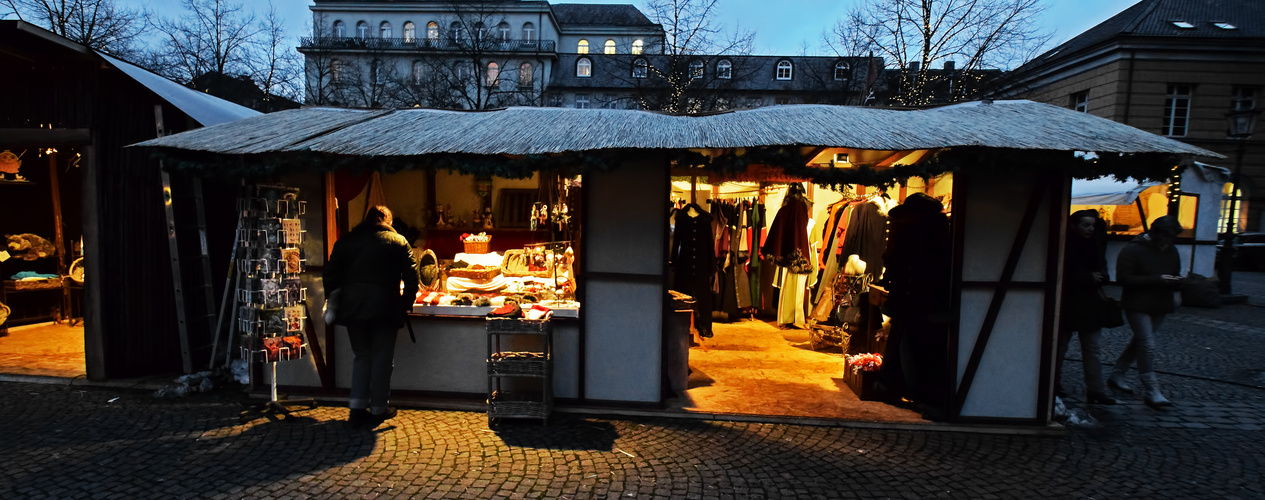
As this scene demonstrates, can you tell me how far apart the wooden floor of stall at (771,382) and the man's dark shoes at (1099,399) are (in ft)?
6.33

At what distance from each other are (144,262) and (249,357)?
2190 mm

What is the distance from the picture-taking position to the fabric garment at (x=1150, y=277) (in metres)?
5.29

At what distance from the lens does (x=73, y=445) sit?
4156 millimetres

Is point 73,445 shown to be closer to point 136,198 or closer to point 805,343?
point 136,198

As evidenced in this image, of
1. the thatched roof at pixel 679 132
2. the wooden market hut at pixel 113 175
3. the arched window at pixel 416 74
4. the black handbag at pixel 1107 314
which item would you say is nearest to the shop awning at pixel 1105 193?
the black handbag at pixel 1107 314

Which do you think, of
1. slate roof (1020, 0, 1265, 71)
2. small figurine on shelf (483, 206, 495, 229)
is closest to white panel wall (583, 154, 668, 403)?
small figurine on shelf (483, 206, 495, 229)

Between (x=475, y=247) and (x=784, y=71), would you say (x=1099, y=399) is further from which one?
(x=784, y=71)

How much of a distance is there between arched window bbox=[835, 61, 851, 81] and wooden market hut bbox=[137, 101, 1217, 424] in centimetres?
1647

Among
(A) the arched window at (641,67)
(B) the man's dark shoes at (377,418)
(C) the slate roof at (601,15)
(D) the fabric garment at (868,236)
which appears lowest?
(B) the man's dark shoes at (377,418)

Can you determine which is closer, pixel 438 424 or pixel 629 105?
pixel 438 424

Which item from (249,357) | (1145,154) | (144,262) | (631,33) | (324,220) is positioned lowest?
(249,357)

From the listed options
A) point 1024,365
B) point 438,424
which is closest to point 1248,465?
point 1024,365

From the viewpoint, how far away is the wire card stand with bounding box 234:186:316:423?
4730mm

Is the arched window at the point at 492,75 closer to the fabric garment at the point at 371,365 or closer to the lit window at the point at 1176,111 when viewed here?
the fabric garment at the point at 371,365
